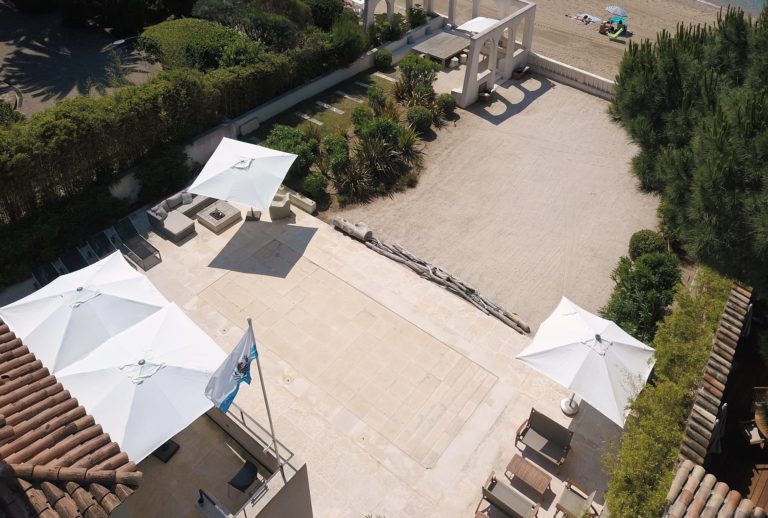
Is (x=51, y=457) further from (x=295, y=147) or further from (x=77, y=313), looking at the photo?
(x=295, y=147)

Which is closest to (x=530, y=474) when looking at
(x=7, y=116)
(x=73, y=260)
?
(x=73, y=260)

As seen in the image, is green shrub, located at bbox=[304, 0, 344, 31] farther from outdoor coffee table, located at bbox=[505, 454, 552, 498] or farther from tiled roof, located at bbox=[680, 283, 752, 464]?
outdoor coffee table, located at bbox=[505, 454, 552, 498]

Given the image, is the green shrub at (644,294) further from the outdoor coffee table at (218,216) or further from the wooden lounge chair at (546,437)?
the outdoor coffee table at (218,216)

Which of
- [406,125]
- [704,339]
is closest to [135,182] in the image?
[406,125]

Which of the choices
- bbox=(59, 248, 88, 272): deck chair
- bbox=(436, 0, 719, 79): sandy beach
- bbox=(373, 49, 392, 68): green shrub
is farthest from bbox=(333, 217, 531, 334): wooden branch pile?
bbox=(436, 0, 719, 79): sandy beach

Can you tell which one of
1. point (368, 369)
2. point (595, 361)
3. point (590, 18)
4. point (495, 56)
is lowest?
point (590, 18)

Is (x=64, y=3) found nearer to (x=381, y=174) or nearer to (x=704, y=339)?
(x=381, y=174)

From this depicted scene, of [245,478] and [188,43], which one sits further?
[188,43]
